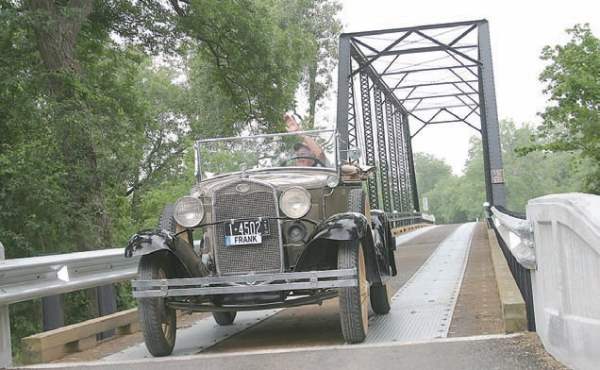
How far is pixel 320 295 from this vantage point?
5.81 m

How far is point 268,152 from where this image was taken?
7258 mm

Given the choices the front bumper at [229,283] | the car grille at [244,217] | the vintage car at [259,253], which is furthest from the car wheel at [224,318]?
the front bumper at [229,283]

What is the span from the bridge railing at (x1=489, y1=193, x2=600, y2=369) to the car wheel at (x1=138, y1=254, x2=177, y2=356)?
2.75 meters

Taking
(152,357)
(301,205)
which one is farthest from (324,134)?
(152,357)

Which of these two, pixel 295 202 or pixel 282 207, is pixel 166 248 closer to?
pixel 282 207

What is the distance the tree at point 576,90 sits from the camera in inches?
999

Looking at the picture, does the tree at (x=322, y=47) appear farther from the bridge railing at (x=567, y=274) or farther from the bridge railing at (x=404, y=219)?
the bridge railing at (x=567, y=274)

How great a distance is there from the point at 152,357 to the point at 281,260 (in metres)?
1.25

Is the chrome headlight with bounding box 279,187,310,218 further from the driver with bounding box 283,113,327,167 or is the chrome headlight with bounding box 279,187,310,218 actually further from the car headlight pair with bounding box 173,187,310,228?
the driver with bounding box 283,113,327,167

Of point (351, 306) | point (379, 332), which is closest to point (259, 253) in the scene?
point (351, 306)

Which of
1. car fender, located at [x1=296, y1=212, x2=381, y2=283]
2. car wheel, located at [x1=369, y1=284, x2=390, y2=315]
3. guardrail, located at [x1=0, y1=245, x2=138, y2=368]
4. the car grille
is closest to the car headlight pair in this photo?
the car grille

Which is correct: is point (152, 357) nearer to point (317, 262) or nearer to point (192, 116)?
point (317, 262)

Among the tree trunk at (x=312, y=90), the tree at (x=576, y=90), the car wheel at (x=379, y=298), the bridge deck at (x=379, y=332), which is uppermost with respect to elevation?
the tree trunk at (x=312, y=90)

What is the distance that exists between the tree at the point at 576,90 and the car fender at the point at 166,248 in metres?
22.0
